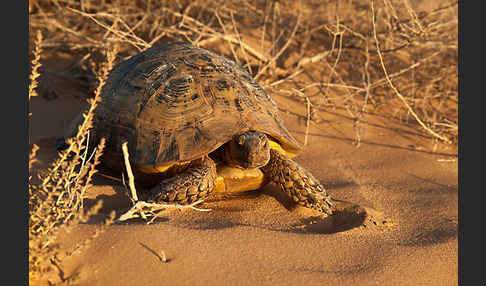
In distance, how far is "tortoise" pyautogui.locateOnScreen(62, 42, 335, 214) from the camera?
320cm

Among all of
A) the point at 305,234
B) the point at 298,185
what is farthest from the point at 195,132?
the point at 305,234

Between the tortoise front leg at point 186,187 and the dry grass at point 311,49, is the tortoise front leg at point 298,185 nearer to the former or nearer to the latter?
the tortoise front leg at point 186,187

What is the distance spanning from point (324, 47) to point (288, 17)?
3.33 ft

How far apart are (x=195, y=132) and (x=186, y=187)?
443 mm

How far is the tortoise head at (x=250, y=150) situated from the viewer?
3176 mm

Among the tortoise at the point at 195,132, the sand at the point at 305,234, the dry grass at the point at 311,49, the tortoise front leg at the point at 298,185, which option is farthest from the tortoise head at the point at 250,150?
the dry grass at the point at 311,49

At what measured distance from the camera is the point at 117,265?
7.31 ft

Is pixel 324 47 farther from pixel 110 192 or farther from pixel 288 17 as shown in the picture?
pixel 110 192

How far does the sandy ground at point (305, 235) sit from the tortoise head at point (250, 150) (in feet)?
1.09

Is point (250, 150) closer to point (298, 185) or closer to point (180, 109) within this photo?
point (298, 185)

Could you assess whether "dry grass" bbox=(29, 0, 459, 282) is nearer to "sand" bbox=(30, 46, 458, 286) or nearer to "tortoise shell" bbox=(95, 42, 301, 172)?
"sand" bbox=(30, 46, 458, 286)

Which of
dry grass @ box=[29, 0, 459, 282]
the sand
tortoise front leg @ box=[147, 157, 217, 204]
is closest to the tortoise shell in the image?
tortoise front leg @ box=[147, 157, 217, 204]

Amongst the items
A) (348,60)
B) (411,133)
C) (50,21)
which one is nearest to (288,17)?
(348,60)

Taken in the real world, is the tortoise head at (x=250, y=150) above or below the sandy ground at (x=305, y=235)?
above
